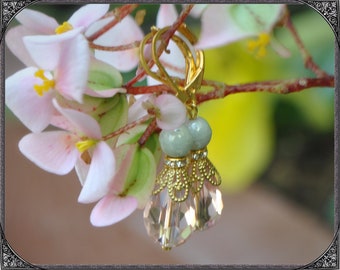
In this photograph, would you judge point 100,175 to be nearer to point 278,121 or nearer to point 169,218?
point 169,218

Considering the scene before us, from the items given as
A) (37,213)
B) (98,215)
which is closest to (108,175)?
(98,215)

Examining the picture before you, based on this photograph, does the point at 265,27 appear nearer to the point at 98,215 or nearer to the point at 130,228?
the point at 98,215

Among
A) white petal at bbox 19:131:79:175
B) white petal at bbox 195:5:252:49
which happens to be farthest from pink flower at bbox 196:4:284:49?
white petal at bbox 19:131:79:175

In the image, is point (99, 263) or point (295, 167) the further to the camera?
point (295, 167)

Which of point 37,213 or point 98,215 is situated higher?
point 98,215

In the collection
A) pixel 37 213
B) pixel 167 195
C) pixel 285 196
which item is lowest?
pixel 285 196

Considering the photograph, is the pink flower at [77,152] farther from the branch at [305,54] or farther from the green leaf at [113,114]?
the branch at [305,54]

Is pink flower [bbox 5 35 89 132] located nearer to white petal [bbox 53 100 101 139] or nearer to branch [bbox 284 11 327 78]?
white petal [bbox 53 100 101 139]
